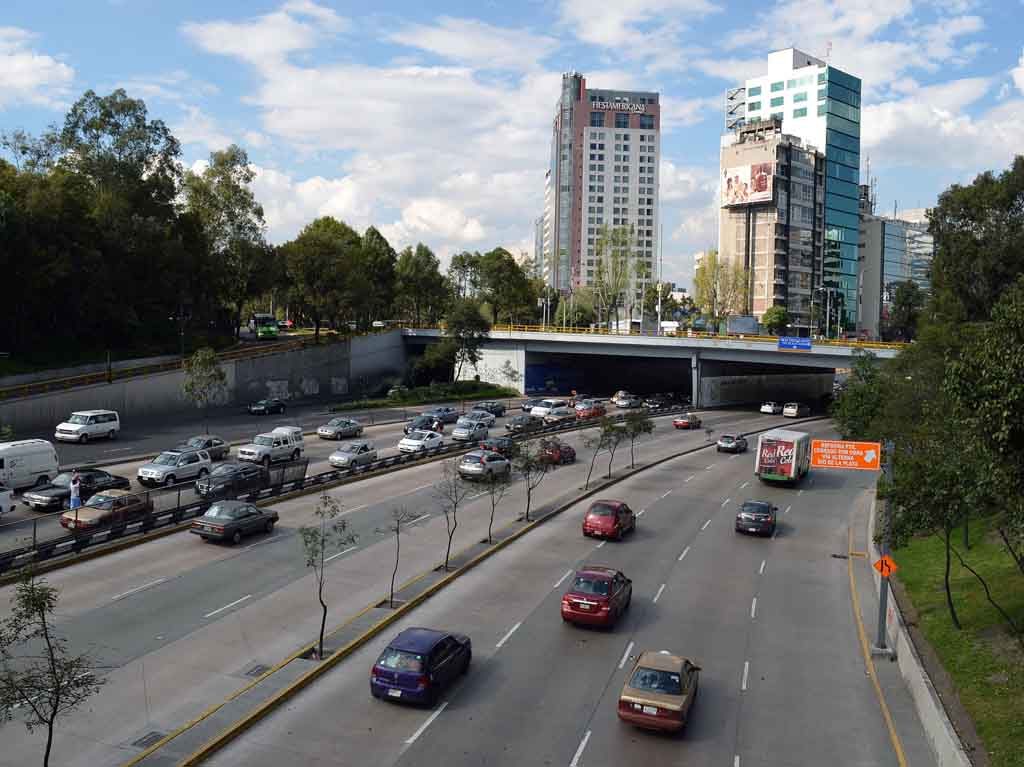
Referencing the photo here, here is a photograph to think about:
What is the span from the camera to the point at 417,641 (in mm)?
17750

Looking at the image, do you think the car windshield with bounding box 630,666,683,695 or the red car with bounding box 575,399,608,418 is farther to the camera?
the red car with bounding box 575,399,608,418

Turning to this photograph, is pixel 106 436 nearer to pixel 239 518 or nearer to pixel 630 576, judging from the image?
pixel 239 518

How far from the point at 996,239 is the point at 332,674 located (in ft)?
179

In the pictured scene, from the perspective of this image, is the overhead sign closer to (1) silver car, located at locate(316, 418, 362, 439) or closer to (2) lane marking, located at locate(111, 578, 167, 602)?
(1) silver car, located at locate(316, 418, 362, 439)

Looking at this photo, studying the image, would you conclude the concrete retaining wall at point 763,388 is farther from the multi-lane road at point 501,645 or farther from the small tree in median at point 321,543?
the small tree in median at point 321,543

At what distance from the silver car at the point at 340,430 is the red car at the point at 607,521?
25376 mm

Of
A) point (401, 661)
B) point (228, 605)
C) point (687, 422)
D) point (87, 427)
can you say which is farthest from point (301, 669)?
point (687, 422)

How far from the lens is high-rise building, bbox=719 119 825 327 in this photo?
14062 centimetres

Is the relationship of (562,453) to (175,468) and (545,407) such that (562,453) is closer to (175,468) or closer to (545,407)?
(545,407)

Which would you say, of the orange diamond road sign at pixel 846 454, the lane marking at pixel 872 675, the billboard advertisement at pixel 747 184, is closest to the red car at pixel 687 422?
the lane marking at pixel 872 675

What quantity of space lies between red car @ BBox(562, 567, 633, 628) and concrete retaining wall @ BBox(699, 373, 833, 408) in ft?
204

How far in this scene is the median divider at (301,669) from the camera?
1508cm

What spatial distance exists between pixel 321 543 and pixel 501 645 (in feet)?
17.4

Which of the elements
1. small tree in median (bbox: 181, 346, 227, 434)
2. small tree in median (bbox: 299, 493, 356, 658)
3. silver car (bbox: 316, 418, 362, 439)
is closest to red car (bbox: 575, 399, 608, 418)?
silver car (bbox: 316, 418, 362, 439)
